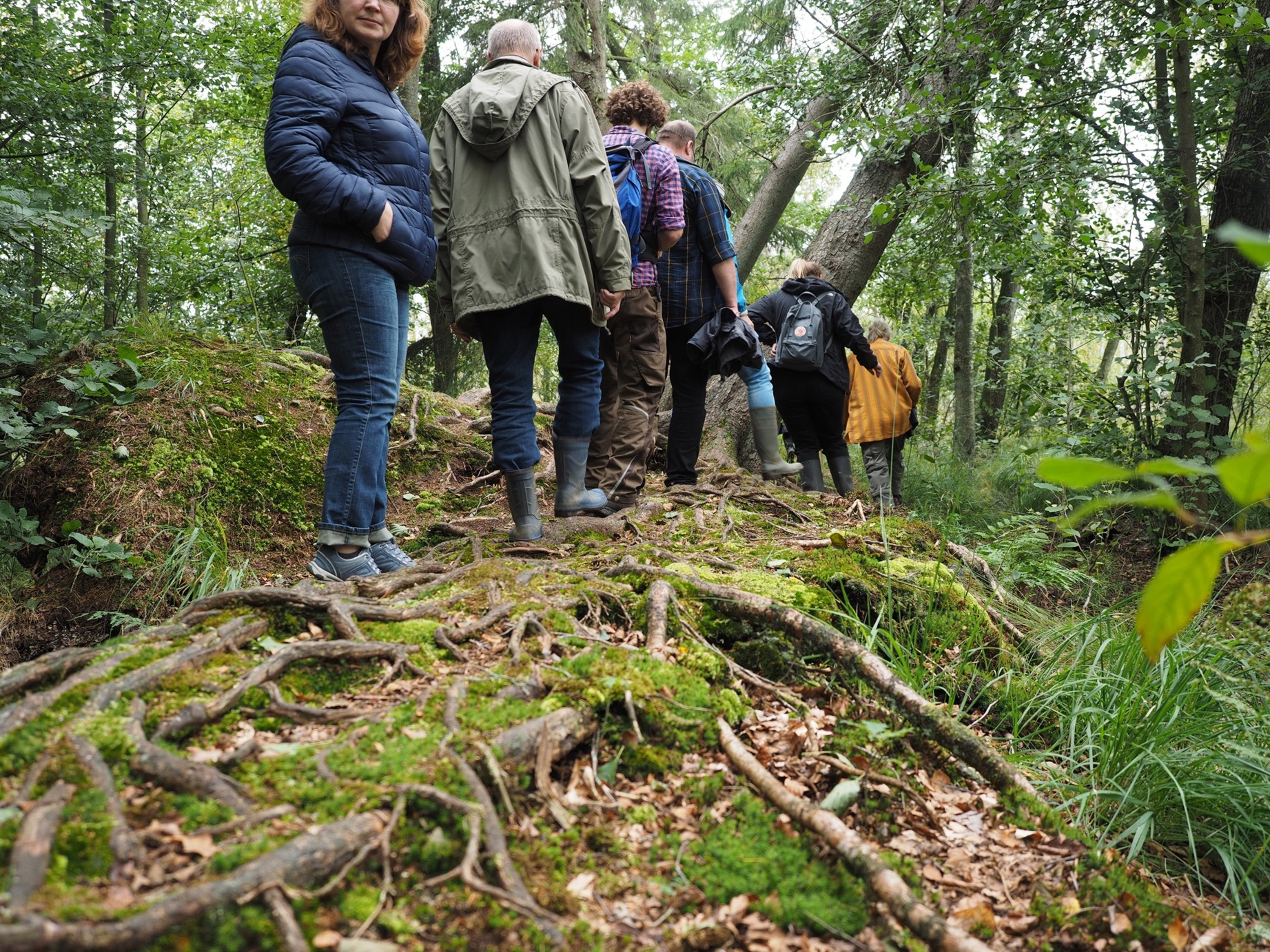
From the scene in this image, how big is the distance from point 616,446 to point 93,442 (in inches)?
109

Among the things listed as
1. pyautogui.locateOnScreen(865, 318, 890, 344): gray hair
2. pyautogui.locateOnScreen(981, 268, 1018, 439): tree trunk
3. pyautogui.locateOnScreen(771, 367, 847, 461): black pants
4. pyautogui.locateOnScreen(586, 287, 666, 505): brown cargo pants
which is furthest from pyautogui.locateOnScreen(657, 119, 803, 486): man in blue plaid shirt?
pyautogui.locateOnScreen(981, 268, 1018, 439): tree trunk

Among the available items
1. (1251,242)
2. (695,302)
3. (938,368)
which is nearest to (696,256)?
(695,302)

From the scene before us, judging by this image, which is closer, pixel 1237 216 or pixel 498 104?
pixel 498 104

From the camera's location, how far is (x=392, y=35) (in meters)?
3.30

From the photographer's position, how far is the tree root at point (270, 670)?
1790 millimetres

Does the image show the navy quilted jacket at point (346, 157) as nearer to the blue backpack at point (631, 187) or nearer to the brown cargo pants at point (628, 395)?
the blue backpack at point (631, 187)

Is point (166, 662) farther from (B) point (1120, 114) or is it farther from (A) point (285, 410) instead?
(B) point (1120, 114)

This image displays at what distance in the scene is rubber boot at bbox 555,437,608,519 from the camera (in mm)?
4145

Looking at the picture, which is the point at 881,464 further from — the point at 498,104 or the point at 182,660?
the point at 182,660

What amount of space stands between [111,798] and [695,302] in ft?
14.3

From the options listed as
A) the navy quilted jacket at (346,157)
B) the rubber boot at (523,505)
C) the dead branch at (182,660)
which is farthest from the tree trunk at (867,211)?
the dead branch at (182,660)

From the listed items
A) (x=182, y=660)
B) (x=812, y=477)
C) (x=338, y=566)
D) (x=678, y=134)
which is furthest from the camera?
(x=812, y=477)

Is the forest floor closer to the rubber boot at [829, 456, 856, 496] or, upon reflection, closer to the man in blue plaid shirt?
the man in blue plaid shirt

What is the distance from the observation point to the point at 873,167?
7.56 m
